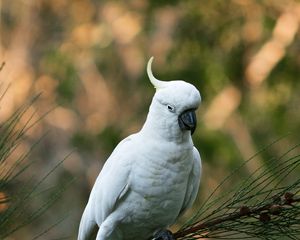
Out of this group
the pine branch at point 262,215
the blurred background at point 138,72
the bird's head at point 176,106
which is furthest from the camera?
the blurred background at point 138,72

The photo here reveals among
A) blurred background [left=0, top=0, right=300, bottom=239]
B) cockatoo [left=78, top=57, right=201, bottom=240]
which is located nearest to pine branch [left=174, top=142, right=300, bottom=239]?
cockatoo [left=78, top=57, right=201, bottom=240]

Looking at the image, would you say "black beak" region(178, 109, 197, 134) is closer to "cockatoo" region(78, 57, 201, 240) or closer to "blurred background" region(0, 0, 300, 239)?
"cockatoo" region(78, 57, 201, 240)

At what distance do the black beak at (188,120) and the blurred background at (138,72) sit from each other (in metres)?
2.72

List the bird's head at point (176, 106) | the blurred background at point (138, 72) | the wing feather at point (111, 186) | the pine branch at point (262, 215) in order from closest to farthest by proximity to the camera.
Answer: the pine branch at point (262, 215)
the bird's head at point (176, 106)
the wing feather at point (111, 186)
the blurred background at point (138, 72)

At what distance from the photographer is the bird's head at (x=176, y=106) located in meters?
1.76

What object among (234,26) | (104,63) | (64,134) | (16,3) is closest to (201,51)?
(234,26)

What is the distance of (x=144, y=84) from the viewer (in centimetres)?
554

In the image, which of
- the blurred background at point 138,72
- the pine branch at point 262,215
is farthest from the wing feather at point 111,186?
the blurred background at point 138,72

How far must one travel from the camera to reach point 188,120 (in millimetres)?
1775

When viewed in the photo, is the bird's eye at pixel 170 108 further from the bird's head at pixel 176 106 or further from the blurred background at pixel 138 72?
the blurred background at pixel 138 72

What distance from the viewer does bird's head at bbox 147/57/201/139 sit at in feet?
5.79

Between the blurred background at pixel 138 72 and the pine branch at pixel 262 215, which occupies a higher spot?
the blurred background at pixel 138 72

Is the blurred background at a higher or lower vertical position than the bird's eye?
higher

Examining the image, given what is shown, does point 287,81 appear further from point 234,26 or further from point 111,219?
point 111,219
